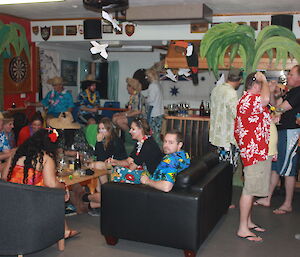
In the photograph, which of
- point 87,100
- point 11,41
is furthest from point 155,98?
point 11,41

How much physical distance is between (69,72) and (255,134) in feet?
22.6

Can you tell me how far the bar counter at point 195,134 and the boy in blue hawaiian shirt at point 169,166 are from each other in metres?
3.46

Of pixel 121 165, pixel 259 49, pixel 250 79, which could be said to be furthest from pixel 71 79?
pixel 250 79

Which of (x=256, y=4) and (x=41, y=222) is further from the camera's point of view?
(x=256, y=4)

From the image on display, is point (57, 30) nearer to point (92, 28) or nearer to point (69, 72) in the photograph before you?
point (92, 28)

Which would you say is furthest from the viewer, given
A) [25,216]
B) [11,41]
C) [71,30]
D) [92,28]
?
[71,30]

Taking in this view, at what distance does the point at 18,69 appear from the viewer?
24.9ft

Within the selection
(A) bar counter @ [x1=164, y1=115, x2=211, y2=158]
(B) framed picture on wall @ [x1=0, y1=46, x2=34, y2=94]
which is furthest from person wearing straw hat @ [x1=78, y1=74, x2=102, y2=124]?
(A) bar counter @ [x1=164, y1=115, x2=211, y2=158]

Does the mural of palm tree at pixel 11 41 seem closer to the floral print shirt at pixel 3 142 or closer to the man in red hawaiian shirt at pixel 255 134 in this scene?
the floral print shirt at pixel 3 142

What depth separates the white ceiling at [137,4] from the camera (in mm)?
5715

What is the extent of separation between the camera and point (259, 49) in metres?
6.09

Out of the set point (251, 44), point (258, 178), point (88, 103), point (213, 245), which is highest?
point (251, 44)

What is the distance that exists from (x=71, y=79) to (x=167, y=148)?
22.4ft

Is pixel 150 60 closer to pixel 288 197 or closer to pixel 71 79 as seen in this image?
pixel 71 79
